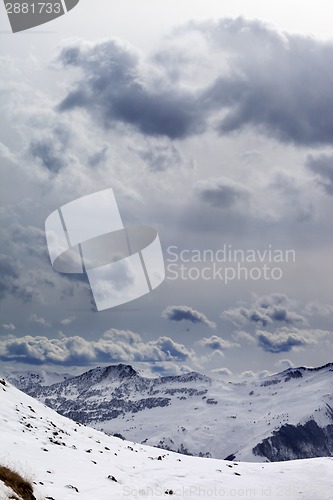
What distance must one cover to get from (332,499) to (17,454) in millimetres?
18142

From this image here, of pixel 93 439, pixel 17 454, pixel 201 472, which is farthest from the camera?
pixel 93 439

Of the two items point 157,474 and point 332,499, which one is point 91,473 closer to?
point 157,474

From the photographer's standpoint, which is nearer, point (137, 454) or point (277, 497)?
point (277, 497)

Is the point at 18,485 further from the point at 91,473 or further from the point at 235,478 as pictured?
the point at 235,478

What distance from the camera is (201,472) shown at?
116 feet

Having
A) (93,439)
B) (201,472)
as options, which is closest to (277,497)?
(201,472)

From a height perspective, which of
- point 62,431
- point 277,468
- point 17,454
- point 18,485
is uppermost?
point 18,485

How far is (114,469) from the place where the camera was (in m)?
32.2

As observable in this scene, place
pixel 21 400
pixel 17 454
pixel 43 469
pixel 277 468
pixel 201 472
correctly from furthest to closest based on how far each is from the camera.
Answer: pixel 21 400, pixel 277 468, pixel 201 472, pixel 17 454, pixel 43 469

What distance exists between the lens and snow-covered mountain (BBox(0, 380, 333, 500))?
2617 cm

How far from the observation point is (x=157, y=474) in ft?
107

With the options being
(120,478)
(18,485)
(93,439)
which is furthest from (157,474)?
(18,485)

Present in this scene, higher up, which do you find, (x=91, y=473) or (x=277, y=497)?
(x=91, y=473)

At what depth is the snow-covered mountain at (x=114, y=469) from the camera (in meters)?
26.2
